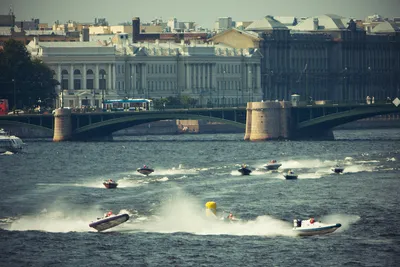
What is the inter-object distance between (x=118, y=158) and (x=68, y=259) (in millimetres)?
59209

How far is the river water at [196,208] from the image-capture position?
73125 mm

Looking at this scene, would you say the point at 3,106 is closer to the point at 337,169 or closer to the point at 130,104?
the point at 130,104

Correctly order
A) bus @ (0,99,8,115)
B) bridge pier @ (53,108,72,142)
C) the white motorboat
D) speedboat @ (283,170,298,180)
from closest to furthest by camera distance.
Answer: speedboat @ (283,170,298,180) < the white motorboat < bridge pier @ (53,108,72,142) < bus @ (0,99,8,115)

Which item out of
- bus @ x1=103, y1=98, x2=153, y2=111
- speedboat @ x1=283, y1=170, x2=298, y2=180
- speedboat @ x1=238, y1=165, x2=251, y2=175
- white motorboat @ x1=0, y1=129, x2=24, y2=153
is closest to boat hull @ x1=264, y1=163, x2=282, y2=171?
speedboat @ x1=238, y1=165, x2=251, y2=175

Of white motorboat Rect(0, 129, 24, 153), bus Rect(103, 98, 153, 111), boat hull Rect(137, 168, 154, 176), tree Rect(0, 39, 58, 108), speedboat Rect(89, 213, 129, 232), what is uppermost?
tree Rect(0, 39, 58, 108)

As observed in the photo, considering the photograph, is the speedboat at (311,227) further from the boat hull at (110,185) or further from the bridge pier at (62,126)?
the bridge pier at (62,126)

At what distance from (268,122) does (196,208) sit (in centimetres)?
7163

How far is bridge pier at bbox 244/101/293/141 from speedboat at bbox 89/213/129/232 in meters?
79.1

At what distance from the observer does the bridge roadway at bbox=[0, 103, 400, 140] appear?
502 ft

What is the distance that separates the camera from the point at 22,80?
186 metres

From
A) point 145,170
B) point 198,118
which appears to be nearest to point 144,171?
point 145,170

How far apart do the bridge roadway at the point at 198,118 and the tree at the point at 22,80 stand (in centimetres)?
2280

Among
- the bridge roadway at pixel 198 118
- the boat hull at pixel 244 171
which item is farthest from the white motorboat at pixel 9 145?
the boat hull at pixel 244 171

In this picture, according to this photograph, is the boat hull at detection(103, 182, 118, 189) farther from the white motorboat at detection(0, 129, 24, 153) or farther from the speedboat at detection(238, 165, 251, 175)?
the white motorboat at detection(0, 129, 24, 153)
